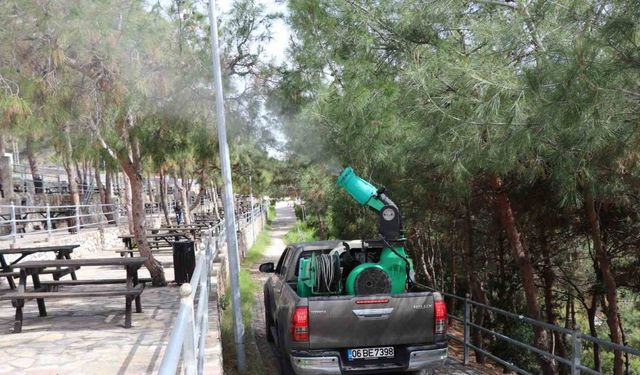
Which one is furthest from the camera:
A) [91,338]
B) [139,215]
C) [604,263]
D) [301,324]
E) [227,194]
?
[139,215]

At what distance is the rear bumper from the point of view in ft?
17.7

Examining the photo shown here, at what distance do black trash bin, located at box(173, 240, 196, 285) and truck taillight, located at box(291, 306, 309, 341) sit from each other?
4.94 m

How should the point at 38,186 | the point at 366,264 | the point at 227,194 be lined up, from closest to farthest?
1. the point at 366,264
2. the point at 227,194
3. the point at 38,186

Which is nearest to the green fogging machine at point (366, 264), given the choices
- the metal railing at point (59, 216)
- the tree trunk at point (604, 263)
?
the tree trunk at point (604, 263)

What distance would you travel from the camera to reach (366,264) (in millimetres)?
6008

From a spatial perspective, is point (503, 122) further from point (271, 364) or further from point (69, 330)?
point (69, 330)

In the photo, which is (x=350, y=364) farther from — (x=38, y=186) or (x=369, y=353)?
(x=38, y=186)

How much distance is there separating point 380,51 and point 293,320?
164 inches

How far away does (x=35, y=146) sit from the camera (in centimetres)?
2906

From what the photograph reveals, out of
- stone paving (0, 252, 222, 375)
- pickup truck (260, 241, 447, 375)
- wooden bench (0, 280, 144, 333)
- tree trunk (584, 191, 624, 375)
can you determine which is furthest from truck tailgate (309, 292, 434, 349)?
tree trunk (584, 191, 624, 375)

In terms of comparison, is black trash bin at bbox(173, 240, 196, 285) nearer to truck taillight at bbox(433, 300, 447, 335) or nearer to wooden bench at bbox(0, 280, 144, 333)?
wooden bench at bbox(0, 280, 144, 333)

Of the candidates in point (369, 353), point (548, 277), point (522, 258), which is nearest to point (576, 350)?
point (369, 353)

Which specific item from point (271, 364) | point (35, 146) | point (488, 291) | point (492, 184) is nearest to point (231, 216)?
point (271, 364)

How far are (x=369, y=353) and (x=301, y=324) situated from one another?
0.73 meters
